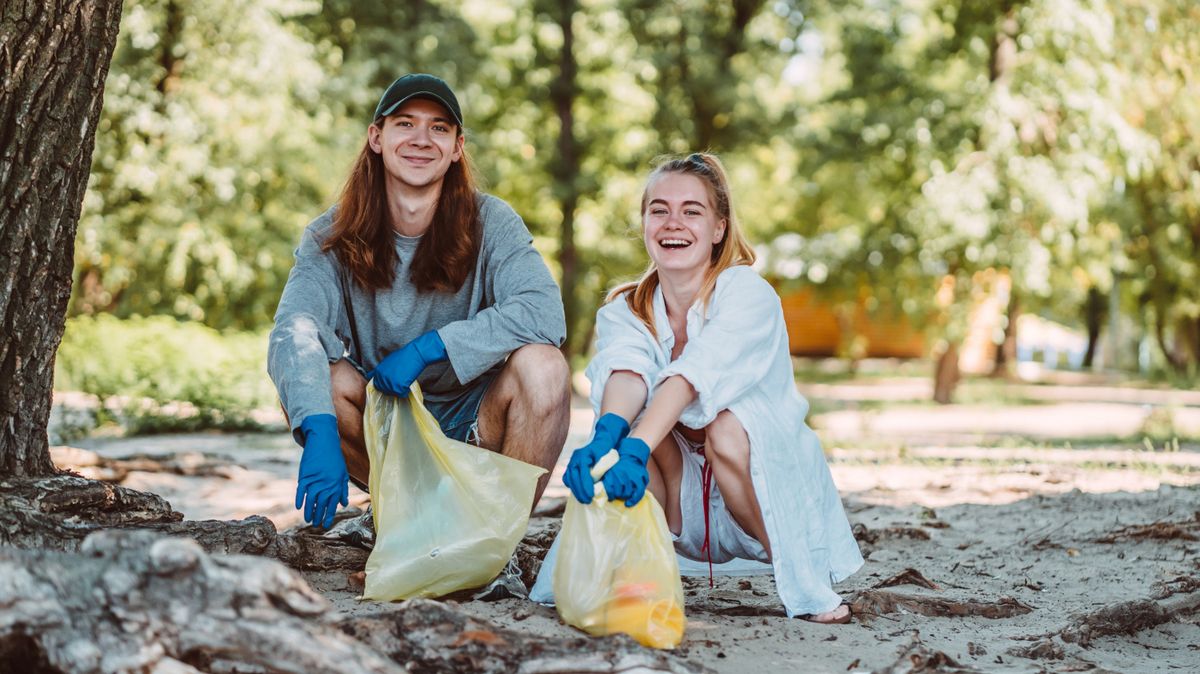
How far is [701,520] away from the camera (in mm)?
3309

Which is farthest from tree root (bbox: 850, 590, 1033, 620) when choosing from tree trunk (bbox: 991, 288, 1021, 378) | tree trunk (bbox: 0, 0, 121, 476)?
tree trunk (bbox: 991, 288, 1021, 378)

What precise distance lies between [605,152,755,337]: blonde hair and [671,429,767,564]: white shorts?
1.23 feet

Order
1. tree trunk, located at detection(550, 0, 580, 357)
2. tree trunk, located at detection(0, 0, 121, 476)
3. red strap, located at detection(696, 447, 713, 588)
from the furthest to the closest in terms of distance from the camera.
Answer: tree trunk, located at detection(550, 0, 580, 357), red strap, located at detection(696, 447, 713, 588), tree trunk, located at detection(0, 0, 121, 476)

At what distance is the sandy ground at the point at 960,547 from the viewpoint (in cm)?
282

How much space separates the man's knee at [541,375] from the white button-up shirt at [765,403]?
0.13 m

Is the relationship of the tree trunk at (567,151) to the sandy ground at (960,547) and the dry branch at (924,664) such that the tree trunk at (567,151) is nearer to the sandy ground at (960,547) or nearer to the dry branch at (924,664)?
the sandy ground at (960,547)

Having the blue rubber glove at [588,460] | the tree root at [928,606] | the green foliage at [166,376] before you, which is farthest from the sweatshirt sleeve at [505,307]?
the green foliage at [166,376]

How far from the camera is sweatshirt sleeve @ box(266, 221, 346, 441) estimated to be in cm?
304

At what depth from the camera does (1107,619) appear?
10.2 feet

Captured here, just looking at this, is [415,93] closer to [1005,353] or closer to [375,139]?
[375,139]

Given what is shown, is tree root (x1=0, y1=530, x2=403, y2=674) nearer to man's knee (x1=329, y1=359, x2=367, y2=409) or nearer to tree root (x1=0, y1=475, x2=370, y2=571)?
tree root (x1=0, y1=475, x2=370, y2=571)

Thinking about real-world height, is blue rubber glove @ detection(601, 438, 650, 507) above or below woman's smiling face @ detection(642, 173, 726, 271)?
below

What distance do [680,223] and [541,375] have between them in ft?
1.97

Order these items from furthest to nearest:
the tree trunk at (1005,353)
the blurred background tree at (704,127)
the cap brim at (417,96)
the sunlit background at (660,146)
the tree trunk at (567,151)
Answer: the tree trunk at (1005,353), the tree trunk at (567,151), the blurred background tree at (704,127), the sunlit background at (660,146), the cap brim at (417,96)
